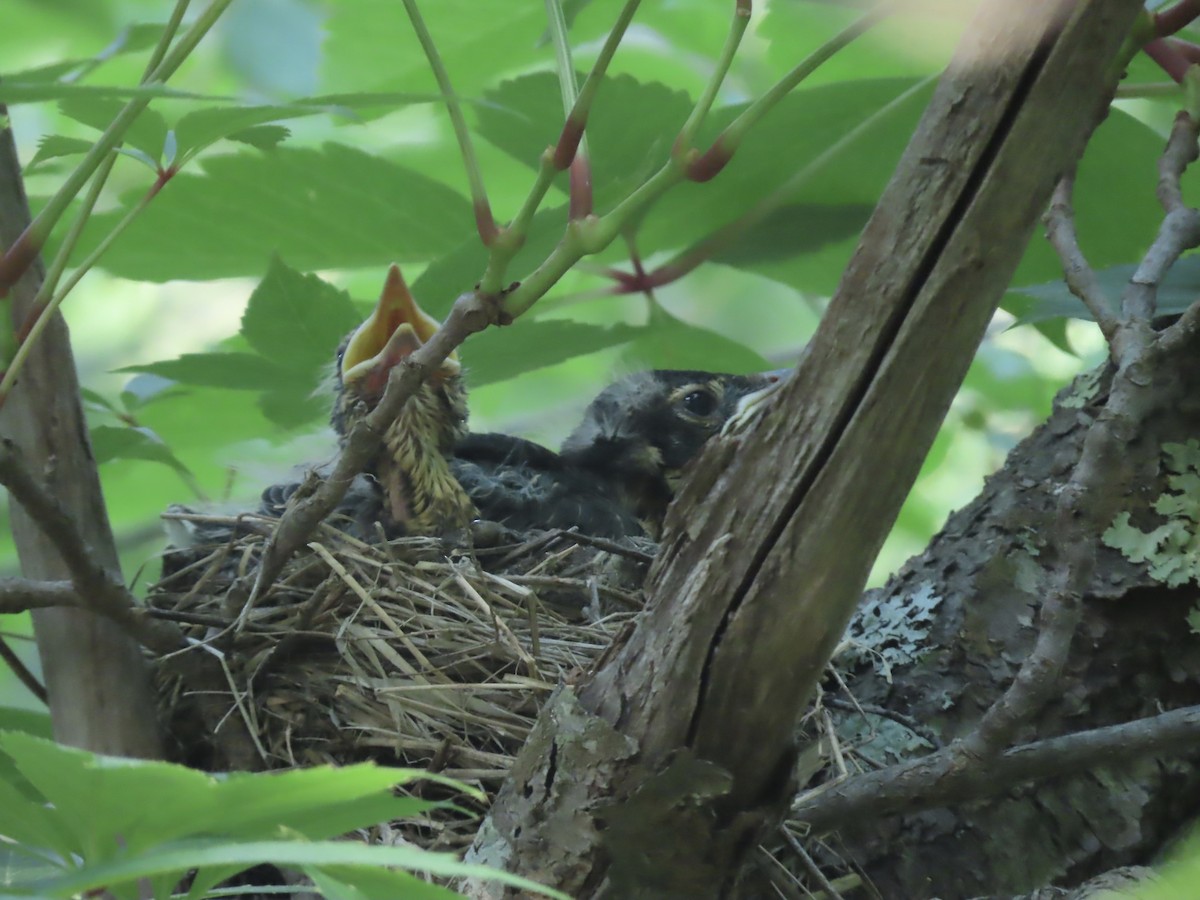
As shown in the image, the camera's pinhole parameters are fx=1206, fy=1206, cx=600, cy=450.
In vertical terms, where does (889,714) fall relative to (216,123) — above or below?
below

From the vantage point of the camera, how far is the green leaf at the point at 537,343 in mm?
1518

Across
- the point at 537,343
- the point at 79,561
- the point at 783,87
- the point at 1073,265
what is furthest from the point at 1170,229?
the point at 79,561

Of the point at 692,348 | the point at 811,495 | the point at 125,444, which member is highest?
the point at 692,348

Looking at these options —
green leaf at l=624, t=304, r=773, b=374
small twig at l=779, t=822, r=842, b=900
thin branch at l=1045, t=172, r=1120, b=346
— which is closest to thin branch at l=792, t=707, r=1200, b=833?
small twig at l=779, t=822, r=842, b=900

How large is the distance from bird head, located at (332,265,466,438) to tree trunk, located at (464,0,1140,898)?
2.41ft

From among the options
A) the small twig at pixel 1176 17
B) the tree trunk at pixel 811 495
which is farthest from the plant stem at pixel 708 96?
the small twig at pixel 1176 17

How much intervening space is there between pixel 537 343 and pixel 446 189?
0.74ft

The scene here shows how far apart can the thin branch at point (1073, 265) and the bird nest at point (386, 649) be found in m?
0.52

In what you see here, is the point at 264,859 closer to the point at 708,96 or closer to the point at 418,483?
the point at 708,96

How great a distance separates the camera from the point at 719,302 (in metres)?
3.77

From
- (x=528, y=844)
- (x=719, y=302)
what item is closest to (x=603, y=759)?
(x=528, y=844)

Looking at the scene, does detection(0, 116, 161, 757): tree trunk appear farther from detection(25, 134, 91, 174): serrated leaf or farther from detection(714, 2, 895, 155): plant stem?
detection(714, 2, 895, 155): plant stem

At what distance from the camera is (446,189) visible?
153 centimetres

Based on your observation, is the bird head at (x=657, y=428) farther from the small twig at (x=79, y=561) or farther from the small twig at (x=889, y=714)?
the small twig at (x=79, y=561)
